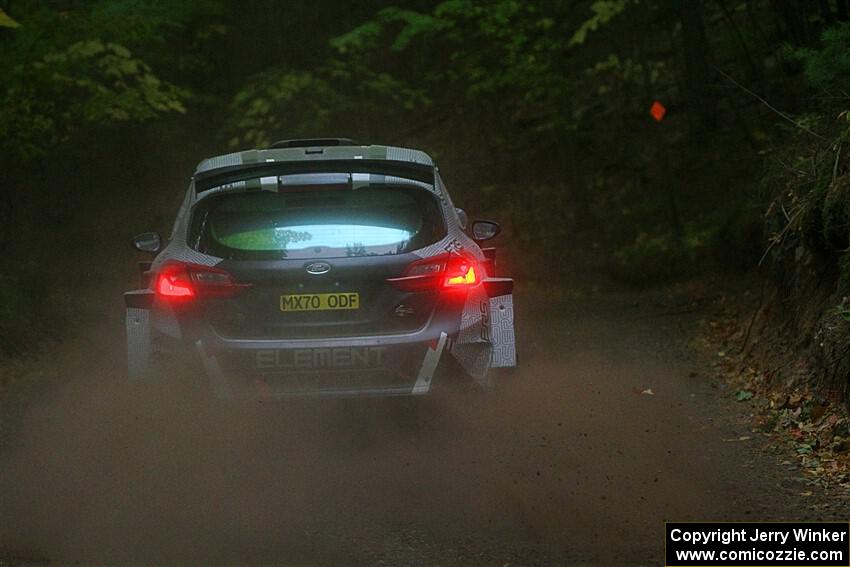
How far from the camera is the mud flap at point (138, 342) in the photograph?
7.68 meters

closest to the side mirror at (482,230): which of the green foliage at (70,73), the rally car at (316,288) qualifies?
the rally car at (316,288)

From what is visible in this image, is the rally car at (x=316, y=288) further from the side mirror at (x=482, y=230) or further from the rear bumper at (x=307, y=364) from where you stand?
the side mirror at (x=482, y=230)

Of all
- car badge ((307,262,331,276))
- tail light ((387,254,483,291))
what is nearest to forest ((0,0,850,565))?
car badge ((307,262,331,276))

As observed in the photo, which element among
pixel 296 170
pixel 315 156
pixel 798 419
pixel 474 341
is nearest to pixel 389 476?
pixel 474 341

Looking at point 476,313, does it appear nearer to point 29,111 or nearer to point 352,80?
point 29,111

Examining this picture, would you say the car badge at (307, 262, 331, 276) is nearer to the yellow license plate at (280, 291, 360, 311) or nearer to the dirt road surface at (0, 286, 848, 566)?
the yellow license plate at (280, 291, 360, 311)

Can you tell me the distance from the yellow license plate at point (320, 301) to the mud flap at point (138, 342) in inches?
35.0

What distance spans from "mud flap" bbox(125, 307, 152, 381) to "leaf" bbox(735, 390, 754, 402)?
460cm

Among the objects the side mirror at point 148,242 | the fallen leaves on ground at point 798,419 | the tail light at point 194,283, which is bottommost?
the fallen leaves on ground at point 798,419

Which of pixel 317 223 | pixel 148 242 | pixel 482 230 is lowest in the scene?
pixel 482 230

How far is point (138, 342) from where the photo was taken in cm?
774

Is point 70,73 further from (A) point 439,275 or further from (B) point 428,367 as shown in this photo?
(B) point 428,367

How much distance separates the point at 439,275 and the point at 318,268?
713mm

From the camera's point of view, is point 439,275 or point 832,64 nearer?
point 439,275
